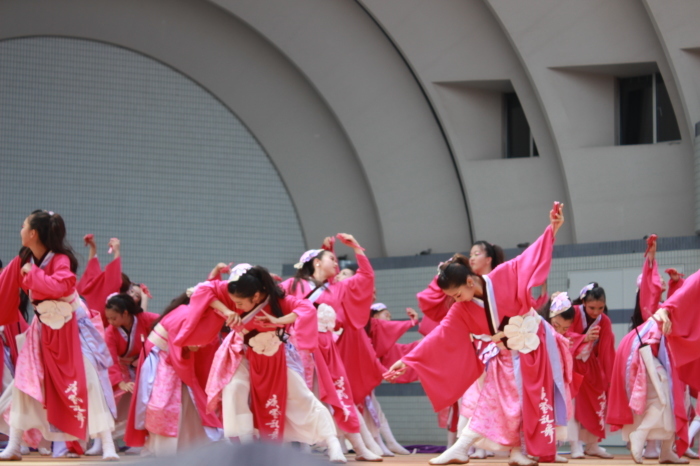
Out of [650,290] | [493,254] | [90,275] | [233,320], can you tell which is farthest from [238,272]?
[650,290]

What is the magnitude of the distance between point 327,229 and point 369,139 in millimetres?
1393

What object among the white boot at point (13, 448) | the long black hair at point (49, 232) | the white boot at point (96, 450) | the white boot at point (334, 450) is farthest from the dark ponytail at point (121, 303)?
the white boot at point (334, 450)

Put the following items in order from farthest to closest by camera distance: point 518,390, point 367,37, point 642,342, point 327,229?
point 327,229
point 367,37
point 642,342
point 518,390

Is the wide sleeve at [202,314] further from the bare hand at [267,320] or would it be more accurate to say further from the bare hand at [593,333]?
the bare hand at [593,333]

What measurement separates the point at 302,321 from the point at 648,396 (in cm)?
272

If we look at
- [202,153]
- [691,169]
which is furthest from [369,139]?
[691,169]

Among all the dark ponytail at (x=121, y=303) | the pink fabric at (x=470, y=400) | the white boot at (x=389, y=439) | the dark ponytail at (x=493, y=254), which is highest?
the dark ponytail at (x=493, y=254)

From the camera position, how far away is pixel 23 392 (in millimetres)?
5988

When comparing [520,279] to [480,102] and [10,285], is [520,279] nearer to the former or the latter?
[10,285]

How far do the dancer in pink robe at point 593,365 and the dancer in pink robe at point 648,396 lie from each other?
2.36 ft

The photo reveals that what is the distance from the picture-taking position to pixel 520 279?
536 centimetres

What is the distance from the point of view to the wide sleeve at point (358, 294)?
7.35 m

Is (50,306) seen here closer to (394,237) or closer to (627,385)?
(627,385)

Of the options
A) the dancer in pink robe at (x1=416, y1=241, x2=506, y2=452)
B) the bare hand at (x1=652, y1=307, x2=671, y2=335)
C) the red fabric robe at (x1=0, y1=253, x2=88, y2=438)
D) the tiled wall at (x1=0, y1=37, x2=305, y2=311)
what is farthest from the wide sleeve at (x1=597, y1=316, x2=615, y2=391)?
the tiled wall at (x1=0, y1=37, x2=305, y2=311)
